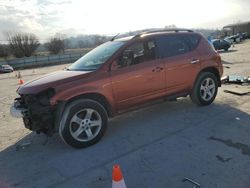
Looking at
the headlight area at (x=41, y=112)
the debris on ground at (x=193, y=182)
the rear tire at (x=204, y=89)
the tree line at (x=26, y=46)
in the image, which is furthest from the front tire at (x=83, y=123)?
the tree line at (x=26, y=46)

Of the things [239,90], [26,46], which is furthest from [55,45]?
[239,90]

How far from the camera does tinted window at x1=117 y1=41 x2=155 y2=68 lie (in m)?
4.93

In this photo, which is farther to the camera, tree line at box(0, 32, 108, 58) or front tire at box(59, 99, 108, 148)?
tree line at box(0, 32, 108, 58)

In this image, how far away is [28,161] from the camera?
421 cm

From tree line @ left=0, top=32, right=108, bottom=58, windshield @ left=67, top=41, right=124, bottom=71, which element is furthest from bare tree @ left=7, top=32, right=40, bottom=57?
windshield @ left=67, top=41, right=124, bottom=71

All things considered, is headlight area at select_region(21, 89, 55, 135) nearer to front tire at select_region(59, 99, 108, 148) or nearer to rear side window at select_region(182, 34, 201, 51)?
front tire at select_region(59, 99, 108, 148)

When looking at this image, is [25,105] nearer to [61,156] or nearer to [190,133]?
[61,156]

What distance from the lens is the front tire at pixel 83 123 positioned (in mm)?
4266

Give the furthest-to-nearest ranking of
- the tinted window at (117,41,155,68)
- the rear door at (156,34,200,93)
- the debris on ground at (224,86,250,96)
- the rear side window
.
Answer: the debris on ground at (224,86,250,96) → the rear side window → the rear door at (156,34,200,93) → the tinted window at (117,41,155,68)

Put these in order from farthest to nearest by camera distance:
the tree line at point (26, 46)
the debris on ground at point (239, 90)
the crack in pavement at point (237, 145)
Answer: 1. the tree line at point (26, 46)
2. the debris on ground at point (239, 90)
3. the crack in pavement at point (237, 145)

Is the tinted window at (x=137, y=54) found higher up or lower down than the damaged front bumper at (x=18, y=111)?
higher up

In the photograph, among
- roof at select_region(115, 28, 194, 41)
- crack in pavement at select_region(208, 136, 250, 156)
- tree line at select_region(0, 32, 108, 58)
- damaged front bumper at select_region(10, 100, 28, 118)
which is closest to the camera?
crack in pavement at select_region(208, 136, 250, 156)

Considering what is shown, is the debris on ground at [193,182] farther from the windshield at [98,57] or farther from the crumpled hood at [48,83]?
the windshield at [98,57]

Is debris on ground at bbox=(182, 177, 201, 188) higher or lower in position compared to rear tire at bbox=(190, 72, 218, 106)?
lower
